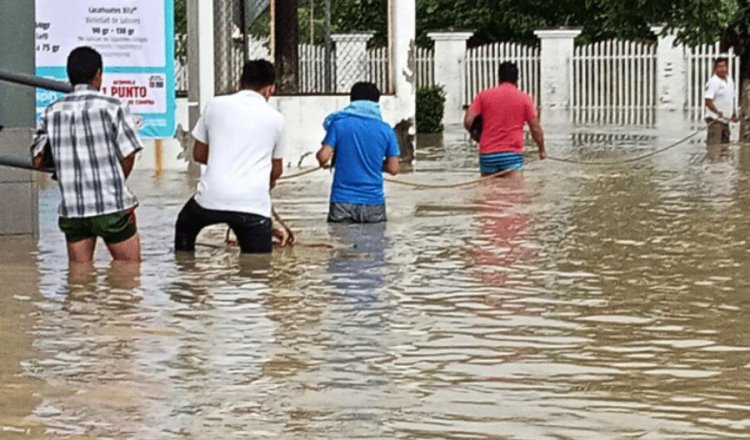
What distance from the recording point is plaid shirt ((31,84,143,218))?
1000 centimetres

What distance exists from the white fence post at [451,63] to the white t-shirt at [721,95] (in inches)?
616

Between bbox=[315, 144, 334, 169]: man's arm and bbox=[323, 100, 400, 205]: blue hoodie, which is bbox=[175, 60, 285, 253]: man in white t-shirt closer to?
bbox=[315, 144, 334, 169]: man's arm

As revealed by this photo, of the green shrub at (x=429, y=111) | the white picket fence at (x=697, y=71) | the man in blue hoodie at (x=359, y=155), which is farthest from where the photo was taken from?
the white picket fence at (x=697, y=71)

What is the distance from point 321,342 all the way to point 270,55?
1589cm

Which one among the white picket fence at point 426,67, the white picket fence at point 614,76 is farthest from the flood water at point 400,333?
the white picket fence at point 426,67

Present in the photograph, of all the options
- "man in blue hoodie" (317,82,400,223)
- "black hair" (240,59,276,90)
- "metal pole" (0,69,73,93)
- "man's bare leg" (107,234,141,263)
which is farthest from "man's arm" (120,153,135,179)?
"man in blue hoodie" (317,82,400,223)

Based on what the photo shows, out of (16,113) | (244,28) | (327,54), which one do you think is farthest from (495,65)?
(16,113)

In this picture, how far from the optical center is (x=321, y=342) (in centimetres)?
797

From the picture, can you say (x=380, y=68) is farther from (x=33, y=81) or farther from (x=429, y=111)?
(x=33, y=81)

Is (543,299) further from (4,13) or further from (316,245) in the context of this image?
(4,13)

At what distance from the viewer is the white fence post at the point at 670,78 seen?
41906 millimetres

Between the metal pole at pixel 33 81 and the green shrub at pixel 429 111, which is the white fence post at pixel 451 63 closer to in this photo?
the green shrub at pixel 429 111

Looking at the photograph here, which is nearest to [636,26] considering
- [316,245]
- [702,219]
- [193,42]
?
[193,42]

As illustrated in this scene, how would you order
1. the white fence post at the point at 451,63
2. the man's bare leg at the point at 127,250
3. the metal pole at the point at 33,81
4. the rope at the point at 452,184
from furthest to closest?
1. the white fence post at the point at 451,63
2. the rope at the point at 452,184
3. the metal pole at the point at 33,81
4. the man's bare leg at the point at 127,250
